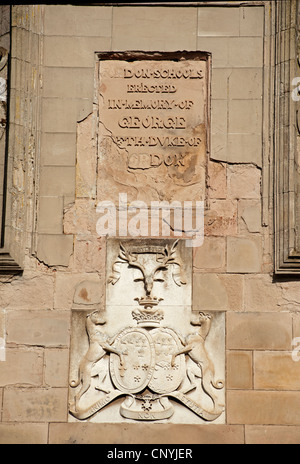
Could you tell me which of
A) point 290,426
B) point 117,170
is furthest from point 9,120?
point 290,426

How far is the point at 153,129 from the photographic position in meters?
9.38

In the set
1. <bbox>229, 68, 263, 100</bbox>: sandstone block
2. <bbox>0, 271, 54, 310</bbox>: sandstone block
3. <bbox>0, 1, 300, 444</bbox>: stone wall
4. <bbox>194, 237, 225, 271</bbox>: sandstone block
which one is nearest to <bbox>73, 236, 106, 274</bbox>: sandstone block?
<bbox>0, 1, 300, 444</bbox>: stone wall

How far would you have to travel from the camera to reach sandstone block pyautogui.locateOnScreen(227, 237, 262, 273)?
904 cm

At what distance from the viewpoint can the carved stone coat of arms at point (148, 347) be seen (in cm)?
877

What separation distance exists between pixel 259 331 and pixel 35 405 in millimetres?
2232

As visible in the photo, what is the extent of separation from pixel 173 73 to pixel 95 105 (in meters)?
0.86

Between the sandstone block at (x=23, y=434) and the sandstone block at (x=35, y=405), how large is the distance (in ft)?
0.19

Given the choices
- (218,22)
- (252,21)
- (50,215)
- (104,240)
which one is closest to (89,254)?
(104,240)

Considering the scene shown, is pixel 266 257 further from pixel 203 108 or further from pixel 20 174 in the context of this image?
pixel 20 174

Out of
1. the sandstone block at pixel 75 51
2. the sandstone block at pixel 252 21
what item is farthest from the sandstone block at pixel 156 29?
the sandstone block at pixel 252 21

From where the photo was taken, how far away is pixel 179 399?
28.7 feet

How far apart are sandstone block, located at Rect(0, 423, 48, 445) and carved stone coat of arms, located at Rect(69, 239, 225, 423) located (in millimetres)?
336

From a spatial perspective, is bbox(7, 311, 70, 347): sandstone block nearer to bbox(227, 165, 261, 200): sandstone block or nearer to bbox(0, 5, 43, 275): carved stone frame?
bbox(0, 5, 43, 275): carved stone frame

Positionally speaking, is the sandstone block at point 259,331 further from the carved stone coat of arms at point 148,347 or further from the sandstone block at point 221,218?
the sandstone block at point 221,218
